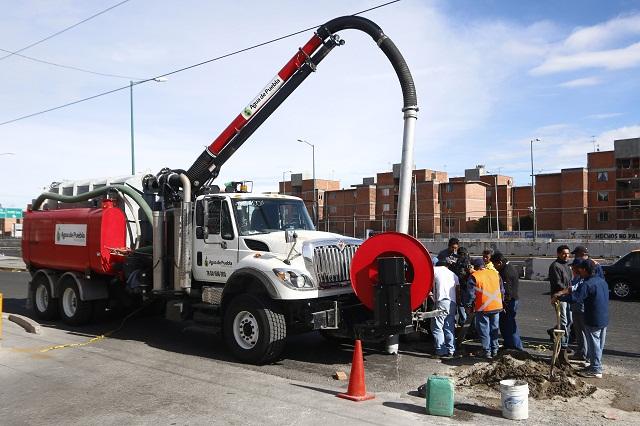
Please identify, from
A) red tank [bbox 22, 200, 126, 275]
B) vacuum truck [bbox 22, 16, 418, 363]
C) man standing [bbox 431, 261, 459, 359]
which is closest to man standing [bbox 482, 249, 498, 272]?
man standing [bbox 431, 261, 459, 359]

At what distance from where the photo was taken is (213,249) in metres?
9.85

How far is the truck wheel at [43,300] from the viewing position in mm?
12961

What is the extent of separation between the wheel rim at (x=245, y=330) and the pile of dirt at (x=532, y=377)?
3.00 metres

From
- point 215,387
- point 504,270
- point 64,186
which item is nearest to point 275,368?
point 215,387

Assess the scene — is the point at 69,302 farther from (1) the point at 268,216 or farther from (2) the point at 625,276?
(2) the point at 625,276

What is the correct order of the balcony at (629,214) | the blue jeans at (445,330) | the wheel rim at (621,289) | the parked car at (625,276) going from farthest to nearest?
the balcony at (629,214) → the wheel rim at (621,289) → the parked car at (625,276) → the blue jeans at (445,330)

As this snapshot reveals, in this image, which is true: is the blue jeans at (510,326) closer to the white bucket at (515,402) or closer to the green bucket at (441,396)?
the white bucket at (515,402)

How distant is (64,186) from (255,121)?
203 inches

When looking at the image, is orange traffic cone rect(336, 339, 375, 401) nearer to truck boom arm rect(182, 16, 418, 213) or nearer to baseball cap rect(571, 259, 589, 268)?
baseball cap rect(571, 259, 589, 268)

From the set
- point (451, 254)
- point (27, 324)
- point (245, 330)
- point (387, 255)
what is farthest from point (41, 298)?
point (451, 254)

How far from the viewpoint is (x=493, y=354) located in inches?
359

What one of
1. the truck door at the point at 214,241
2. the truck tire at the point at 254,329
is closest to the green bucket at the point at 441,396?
the truck tire at the point at 254,329

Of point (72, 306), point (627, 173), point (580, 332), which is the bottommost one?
point (72, 306)

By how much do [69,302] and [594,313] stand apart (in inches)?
403
